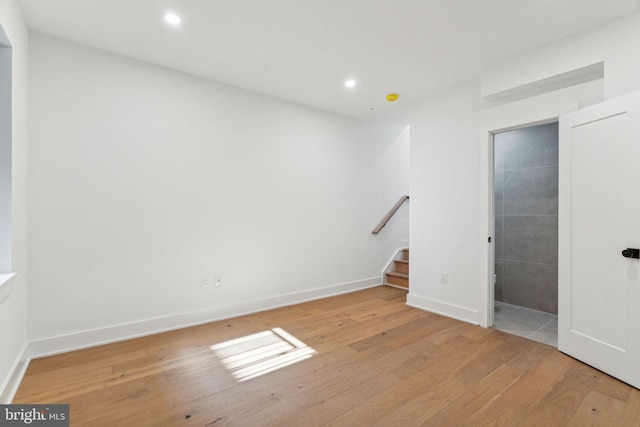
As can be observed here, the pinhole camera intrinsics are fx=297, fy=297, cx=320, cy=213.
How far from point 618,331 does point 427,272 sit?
1759mm

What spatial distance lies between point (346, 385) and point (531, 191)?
333cm

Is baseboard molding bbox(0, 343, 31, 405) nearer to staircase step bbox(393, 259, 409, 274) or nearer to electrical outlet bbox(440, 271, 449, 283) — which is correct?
electrical outlet bbox(440, 271, 449, 283)

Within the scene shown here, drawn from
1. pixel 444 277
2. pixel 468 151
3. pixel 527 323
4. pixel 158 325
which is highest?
pixel 468 151

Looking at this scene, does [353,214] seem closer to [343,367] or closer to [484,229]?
[484,229]

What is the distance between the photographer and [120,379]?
2.06 meters

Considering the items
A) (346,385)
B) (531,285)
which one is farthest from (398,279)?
(346,385)

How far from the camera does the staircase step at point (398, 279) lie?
4.55 metres

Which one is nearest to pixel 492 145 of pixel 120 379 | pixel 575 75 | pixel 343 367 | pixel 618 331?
pixel 575 75

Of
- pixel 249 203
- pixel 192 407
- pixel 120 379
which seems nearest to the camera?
pixel 192 407

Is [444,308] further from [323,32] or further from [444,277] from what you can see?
[323,32]

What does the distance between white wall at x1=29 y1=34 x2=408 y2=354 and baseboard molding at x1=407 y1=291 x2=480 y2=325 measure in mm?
1126

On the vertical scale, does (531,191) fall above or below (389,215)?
above

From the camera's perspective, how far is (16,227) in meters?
1.99

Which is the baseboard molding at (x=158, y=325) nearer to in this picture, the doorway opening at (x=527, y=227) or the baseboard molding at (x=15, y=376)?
the baseboard molding at (x=15, y=376)
